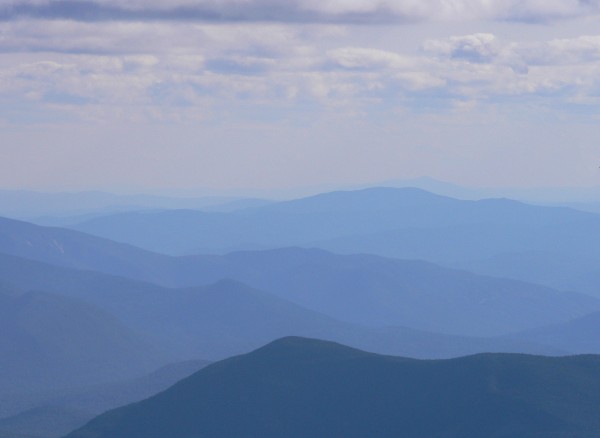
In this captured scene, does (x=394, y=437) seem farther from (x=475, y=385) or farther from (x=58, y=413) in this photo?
(x=58, y=413)

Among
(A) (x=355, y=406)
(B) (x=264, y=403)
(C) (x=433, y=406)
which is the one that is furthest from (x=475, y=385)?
(B) (x=264, y=403)

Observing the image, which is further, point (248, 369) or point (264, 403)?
point (248, 369)

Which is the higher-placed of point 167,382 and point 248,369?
point 167,382

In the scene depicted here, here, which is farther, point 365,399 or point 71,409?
point 71,409

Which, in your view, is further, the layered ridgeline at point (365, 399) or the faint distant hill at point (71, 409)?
the faint distant hill at point (71, 409)

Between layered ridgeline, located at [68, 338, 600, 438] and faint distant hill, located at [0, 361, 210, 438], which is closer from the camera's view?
layered ridgeline, located at [68, 338, 600, 438]

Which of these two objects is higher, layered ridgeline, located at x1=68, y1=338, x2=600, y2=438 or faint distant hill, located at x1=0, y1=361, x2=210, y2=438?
faint distant hill, located at x1=0, y1=361, x2=210, y2=438

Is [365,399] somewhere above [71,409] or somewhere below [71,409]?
below

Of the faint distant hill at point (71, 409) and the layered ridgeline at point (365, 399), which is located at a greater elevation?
the faint distant hill at point (71, 409)
